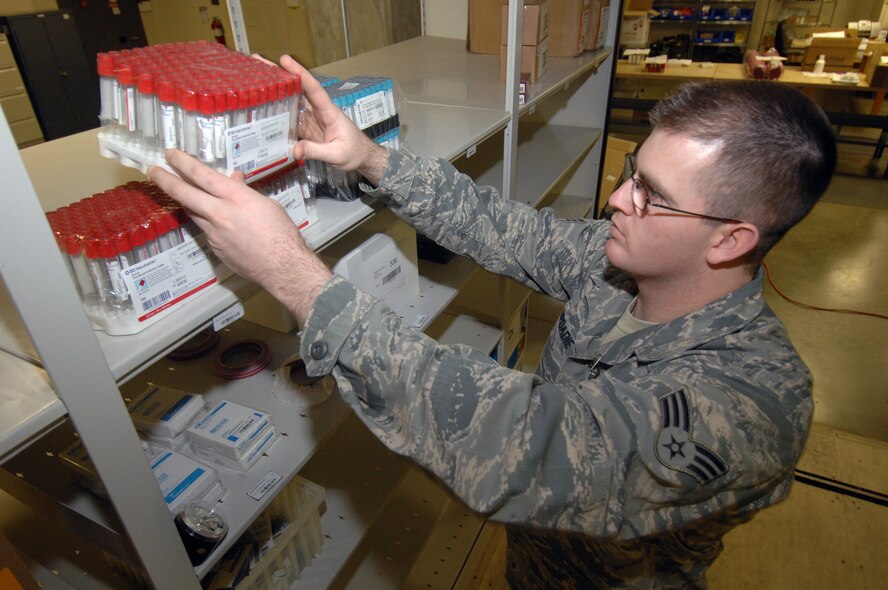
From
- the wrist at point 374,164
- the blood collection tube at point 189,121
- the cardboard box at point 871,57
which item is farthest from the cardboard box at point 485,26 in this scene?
the cardboard box at point 871,57

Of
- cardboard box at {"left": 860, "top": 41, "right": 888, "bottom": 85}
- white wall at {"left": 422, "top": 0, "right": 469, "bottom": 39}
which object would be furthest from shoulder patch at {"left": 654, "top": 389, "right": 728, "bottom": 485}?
cardboard box at {"left": 860, "top": 41, "right": 888, "bottom": 85}

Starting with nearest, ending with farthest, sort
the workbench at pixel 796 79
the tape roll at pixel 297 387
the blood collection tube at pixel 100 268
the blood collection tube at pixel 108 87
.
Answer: the blood collection tube at pixel 100 268
the blood collection tube at pixel 108 87
the tape roll at pixel 297 387
the workbench at pixel 796 79

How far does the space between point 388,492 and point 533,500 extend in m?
0.77

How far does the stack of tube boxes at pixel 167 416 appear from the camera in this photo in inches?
42.8

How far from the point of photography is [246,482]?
40.5 inches

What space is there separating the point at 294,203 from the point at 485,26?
194cm

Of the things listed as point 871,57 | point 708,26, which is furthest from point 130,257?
point 708,26

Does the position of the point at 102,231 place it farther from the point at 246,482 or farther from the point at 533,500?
the point at 533,500

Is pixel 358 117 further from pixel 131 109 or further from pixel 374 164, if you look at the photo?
pixel 131 109

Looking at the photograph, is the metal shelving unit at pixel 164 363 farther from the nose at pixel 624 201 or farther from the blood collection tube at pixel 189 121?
the nose at pixel 624 201

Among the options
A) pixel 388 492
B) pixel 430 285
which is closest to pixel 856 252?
pixel 430 285

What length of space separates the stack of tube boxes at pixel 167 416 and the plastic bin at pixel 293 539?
29 cm

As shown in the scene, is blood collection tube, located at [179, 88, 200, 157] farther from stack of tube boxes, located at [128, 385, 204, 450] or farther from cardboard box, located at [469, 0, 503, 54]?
cardboard box, located at [469, 0, 503, 54]

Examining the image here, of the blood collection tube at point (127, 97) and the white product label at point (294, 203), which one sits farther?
the white product label at point (294, 203)
